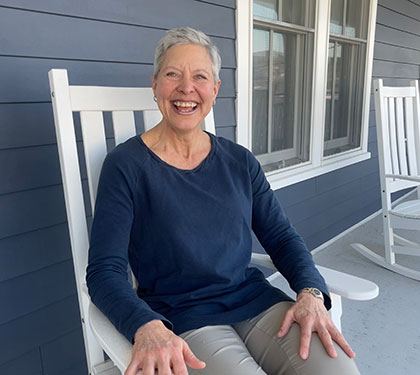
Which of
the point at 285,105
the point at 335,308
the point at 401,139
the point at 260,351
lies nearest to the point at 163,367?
the point at 260,351

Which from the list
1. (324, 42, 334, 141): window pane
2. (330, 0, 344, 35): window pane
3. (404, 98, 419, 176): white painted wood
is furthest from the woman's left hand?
(330, 0, 344, 35): window pane

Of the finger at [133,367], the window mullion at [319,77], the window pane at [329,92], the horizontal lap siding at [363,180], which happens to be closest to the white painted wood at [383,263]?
the horizontal lap siding at [363,180]

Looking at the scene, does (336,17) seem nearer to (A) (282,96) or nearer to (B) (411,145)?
(A) (282,96)

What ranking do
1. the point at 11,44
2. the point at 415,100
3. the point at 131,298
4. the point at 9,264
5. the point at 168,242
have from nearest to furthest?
1. the point at 131,298
2. the point at 168,242
3. the point at 11,44
4. the point at 9,264
5. the point at 415,100

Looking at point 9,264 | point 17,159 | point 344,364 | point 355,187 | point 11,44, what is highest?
point 11,44

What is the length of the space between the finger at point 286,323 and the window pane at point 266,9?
1.72 metres

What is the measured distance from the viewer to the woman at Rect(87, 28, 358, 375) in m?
1.01

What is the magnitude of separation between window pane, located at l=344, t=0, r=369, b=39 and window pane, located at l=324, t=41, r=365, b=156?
9cm

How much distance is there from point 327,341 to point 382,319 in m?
1.31

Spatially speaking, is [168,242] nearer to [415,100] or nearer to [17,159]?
[17,159]

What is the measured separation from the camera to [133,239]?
1.15 m

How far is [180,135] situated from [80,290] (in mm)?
567

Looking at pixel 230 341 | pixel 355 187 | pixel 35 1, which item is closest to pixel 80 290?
pixel 230 341

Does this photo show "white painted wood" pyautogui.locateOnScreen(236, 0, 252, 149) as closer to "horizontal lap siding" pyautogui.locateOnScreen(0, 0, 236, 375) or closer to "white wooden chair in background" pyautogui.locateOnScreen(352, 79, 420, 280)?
"horizontal lap siding" pyautogui.locateOnScreen(0, 0, 236, 375)
